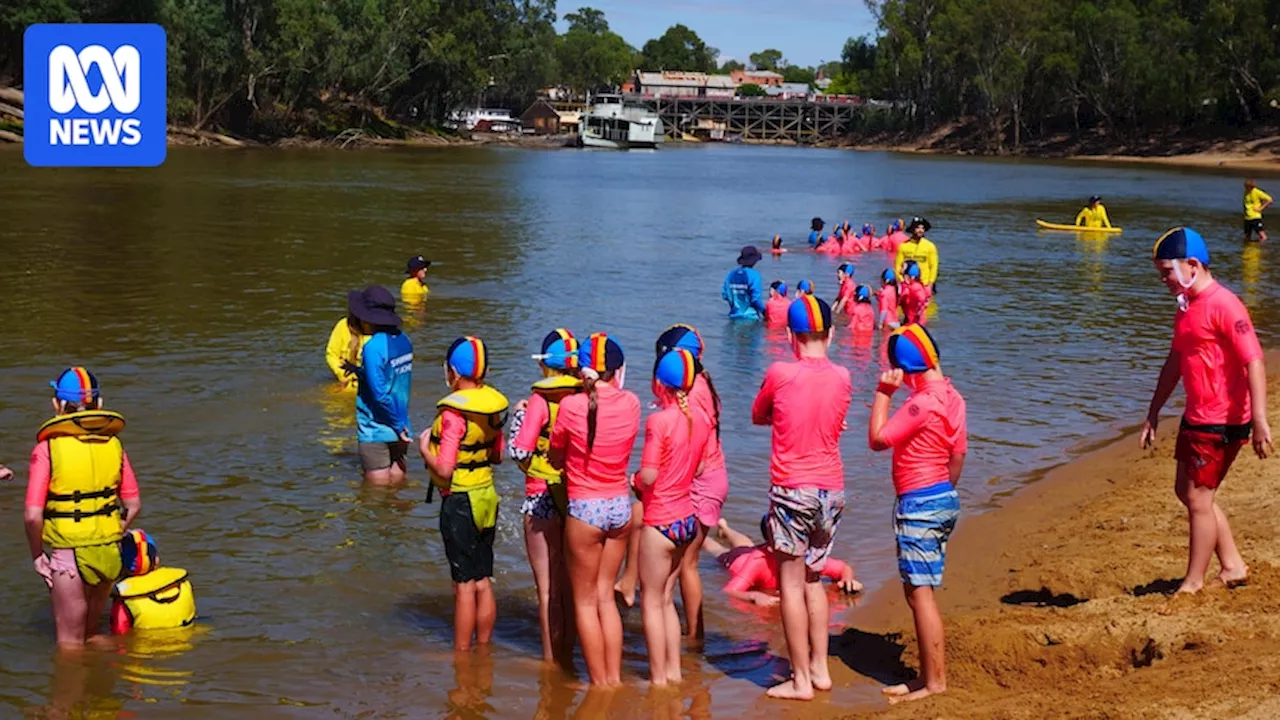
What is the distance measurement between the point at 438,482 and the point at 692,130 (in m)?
174

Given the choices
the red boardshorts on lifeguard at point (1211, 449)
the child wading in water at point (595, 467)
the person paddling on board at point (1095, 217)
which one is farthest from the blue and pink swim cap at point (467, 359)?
the person paddling on board at point (1095, 217)

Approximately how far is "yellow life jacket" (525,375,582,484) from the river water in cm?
123

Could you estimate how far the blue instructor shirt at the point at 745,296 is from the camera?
2227 cm

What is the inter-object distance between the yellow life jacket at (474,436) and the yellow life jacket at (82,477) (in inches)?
71.7

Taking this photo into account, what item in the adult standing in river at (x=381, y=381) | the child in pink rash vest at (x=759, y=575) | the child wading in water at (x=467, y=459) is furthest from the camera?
the adult standing in river at (x=381, y=381)

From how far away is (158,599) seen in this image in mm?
8898

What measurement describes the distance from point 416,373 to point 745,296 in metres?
6.27

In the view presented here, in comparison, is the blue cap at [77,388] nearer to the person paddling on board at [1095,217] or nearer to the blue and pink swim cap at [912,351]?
the blue and pink swim cap at [912,351]

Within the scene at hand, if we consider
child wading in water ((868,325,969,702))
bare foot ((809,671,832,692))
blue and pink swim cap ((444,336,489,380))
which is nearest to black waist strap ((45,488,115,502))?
blue and pink swim cap ((444,336,489,380))

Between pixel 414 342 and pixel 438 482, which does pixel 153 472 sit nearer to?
pixel 438 482

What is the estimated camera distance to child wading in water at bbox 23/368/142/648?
7902mm

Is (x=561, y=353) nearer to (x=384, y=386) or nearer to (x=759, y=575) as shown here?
(x=759, y=575)

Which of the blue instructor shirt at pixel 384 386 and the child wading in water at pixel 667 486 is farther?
the blue instructor shirt at pixel 384 386

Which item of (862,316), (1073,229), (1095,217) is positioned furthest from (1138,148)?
(862,316)
